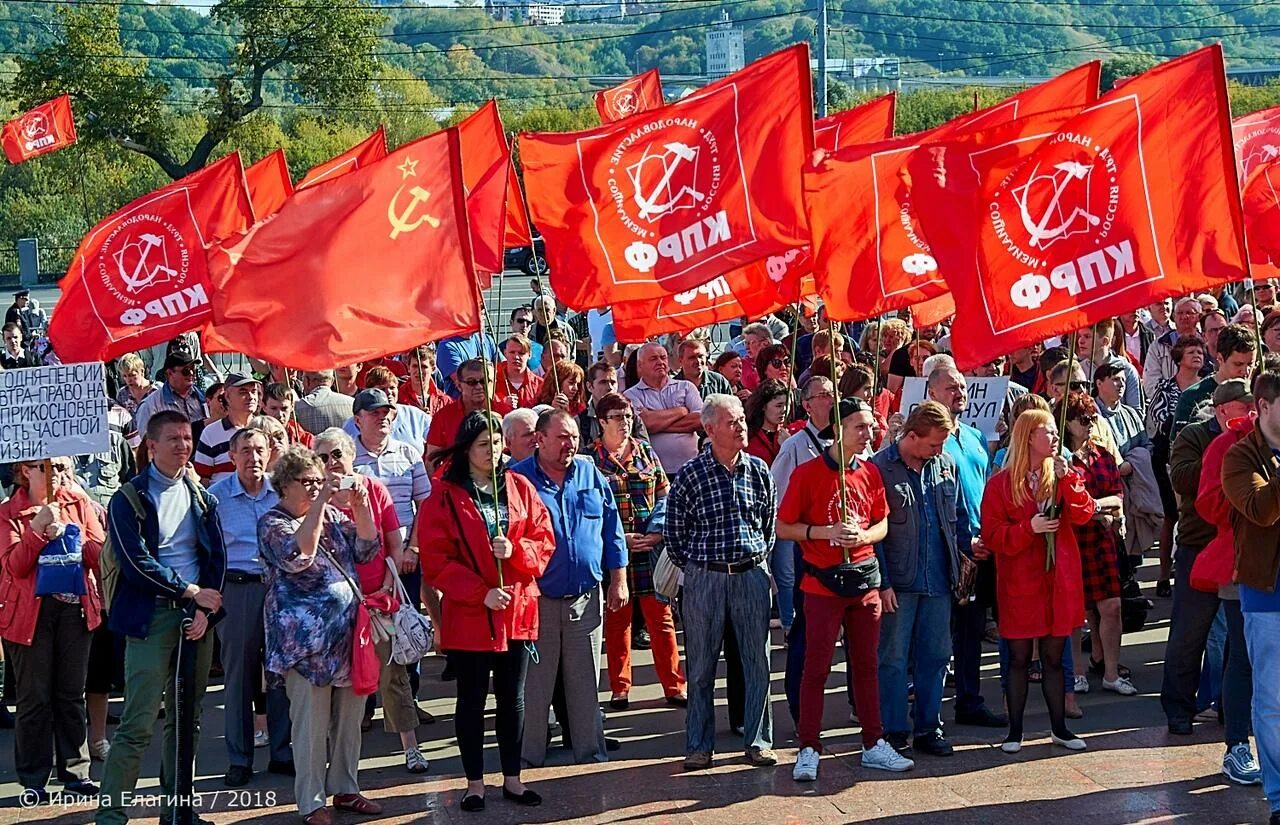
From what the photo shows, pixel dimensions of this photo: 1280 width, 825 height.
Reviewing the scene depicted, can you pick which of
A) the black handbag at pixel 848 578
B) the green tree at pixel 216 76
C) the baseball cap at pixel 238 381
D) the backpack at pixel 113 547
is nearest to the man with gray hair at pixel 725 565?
the black handbag at pixel 848 578

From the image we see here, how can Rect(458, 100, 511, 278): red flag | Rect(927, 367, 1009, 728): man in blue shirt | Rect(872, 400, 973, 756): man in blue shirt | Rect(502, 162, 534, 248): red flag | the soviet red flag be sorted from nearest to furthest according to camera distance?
Rect(872, 400, 973, 756): man in blue shirt
Rect(927, 367, 1009, 728): man in blue shirt
Rect(458, 100, 511, 278): red flag
Rect(502, 162, 534, 248): red flag
the soviet red flag

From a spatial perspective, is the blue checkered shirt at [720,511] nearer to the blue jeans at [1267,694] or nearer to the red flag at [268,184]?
the blue jeans at [1267,694]

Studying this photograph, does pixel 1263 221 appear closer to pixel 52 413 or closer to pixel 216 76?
pixel 52 413

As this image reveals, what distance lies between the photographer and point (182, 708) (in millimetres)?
7770

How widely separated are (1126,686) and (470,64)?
195342mm

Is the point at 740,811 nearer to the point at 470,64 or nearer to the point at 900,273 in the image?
the point at 900,273

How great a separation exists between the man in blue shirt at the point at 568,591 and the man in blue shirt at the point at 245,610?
4.19 ft

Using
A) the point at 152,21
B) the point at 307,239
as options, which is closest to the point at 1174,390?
the point at 307,239

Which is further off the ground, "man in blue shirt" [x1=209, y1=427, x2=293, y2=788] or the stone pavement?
"man in blue shirt" [x1=209, y1=427, x2=293, y2=788]

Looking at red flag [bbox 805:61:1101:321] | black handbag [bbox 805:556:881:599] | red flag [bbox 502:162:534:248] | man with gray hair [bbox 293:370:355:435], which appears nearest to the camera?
black handbag [bbox 805:556:881:599]

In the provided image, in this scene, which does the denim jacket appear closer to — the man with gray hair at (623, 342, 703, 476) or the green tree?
the man with gray hair at (623, 342, 703, 476)

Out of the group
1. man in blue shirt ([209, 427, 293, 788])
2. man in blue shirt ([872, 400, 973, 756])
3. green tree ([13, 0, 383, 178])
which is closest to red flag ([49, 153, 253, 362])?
man in blue shirt ([209, 427, 293, 788])

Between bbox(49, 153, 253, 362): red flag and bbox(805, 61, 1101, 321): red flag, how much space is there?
3.97 meters

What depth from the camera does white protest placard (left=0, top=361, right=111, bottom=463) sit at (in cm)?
836
